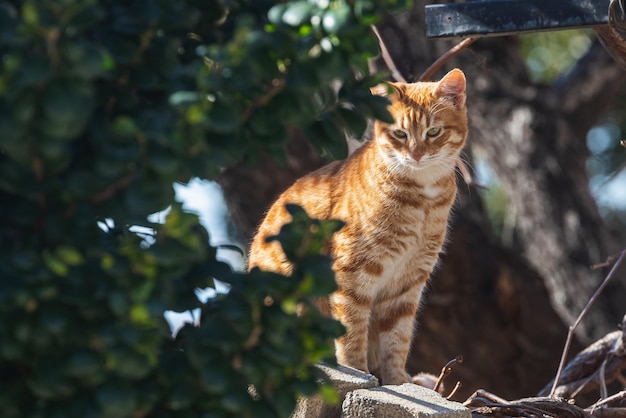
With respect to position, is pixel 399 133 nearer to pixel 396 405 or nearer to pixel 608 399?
pixel 608 399

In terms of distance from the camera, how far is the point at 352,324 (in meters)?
3.38

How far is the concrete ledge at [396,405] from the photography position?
243 cm

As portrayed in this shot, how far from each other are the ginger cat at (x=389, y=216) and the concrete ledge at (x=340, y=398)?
69cm

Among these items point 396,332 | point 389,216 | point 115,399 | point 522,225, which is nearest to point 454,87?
point 389,216

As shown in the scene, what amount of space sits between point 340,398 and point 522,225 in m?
3.95

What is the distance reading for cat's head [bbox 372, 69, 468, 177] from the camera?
3.59 m

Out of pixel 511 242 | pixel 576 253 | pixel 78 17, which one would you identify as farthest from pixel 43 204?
pixel 511 242

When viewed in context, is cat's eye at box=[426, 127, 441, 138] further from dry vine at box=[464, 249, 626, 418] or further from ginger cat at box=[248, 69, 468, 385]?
dry vine at box=[464, 249, 626, 418]

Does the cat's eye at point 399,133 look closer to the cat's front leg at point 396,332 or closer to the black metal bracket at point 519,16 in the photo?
the cat's front leg at point 396,332

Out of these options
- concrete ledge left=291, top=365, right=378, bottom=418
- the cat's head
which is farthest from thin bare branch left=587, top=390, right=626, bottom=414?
the cat's head

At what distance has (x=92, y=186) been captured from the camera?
63.1 inches

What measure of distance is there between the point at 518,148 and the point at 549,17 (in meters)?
3.28

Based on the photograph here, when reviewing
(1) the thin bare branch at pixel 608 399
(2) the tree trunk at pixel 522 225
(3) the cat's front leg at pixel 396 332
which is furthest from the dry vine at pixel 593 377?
(2) the tree trunk at pixel 522 225

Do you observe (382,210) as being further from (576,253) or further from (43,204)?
(576,253)
